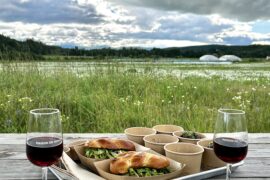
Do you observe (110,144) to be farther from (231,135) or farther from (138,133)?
(231,135)

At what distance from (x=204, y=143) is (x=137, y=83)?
3961mm

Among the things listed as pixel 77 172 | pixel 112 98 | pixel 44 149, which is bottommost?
pixel 112 98

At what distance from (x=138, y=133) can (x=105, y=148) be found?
0.93ft

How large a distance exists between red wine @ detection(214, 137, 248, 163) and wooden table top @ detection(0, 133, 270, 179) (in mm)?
155

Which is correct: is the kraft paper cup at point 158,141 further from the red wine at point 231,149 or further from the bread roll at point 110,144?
the red wine at point 231,149

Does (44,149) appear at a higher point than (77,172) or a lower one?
higher

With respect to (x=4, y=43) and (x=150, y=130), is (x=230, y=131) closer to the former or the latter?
(x=150, y=130)

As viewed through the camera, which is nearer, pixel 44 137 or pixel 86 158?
pixel 44 137

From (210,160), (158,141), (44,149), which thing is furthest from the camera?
(158,141)

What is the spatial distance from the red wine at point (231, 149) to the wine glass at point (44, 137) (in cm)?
46

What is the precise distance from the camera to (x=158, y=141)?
1.37 m

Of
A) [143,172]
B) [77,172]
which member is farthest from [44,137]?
[143,172]

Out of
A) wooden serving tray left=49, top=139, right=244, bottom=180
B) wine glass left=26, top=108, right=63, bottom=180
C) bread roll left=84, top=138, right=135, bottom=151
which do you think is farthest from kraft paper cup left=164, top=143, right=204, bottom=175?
wine glass left=26, top=108, right=63, bottom=180

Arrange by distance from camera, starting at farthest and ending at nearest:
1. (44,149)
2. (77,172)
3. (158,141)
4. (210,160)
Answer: (158,141) < (210,160) < (77,172) < (44,149)
